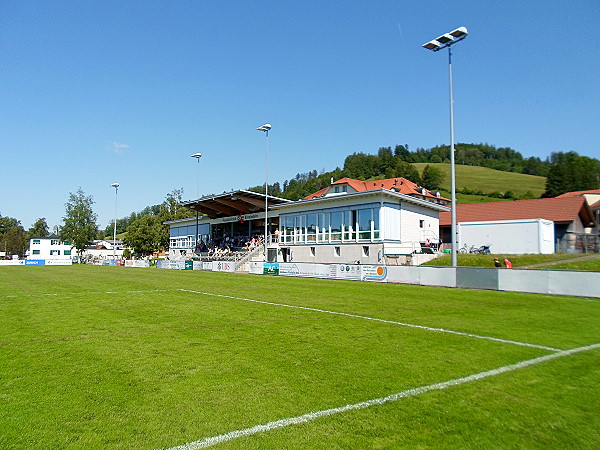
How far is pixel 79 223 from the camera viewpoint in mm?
92750

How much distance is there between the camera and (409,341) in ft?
29.3

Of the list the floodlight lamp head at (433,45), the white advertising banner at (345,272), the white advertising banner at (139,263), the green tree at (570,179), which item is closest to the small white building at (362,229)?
the white advertising banner at (345,272)

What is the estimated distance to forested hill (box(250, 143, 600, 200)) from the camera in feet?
327

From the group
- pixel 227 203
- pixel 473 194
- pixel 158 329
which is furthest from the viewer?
pixel 473 194

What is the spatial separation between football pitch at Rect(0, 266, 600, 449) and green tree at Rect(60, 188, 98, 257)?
8901cm

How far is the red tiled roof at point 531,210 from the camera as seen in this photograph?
153ft

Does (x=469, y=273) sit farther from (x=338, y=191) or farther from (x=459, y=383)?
(x=338, y=191)

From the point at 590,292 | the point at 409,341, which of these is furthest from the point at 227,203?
the point at 409,341

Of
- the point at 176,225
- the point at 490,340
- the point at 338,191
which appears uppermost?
the point at 338,191

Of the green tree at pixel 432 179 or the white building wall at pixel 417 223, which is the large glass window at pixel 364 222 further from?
the green tree at pixel 432 179

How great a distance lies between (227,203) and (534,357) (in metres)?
47.7

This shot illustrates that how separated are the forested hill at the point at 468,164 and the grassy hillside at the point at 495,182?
77 cm

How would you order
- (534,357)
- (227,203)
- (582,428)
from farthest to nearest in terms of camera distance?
(227,203) → (534,357) → (582,428)

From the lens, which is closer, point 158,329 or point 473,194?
point 158,329
